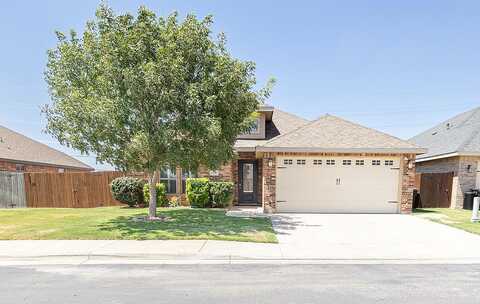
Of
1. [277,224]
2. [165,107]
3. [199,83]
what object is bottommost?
[277,224]

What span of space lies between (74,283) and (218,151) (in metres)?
5.09

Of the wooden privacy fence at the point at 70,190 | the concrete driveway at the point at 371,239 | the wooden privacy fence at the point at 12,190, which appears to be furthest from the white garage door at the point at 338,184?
the wooden privacy fence at the point at 12,190

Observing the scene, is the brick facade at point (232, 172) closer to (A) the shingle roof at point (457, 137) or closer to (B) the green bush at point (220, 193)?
(B) the green bush at point (220, 193)

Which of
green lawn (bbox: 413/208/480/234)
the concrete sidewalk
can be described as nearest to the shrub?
the concrete sidewalk

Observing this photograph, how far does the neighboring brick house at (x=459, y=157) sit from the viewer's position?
45.2 ft

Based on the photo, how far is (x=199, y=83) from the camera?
851 cm

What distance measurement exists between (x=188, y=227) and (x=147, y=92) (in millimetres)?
4182

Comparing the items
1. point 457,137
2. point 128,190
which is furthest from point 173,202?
point 457,137

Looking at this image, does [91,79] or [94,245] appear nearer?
[94,245]

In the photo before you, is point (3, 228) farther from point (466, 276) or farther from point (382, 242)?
point (466, 276)

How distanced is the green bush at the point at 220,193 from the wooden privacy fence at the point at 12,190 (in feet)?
33.5

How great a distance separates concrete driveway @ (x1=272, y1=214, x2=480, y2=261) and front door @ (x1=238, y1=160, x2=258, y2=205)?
3.38 meters

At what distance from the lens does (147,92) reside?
7855 millimetres

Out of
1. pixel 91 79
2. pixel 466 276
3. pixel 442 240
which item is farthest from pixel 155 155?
pixel 442 240
